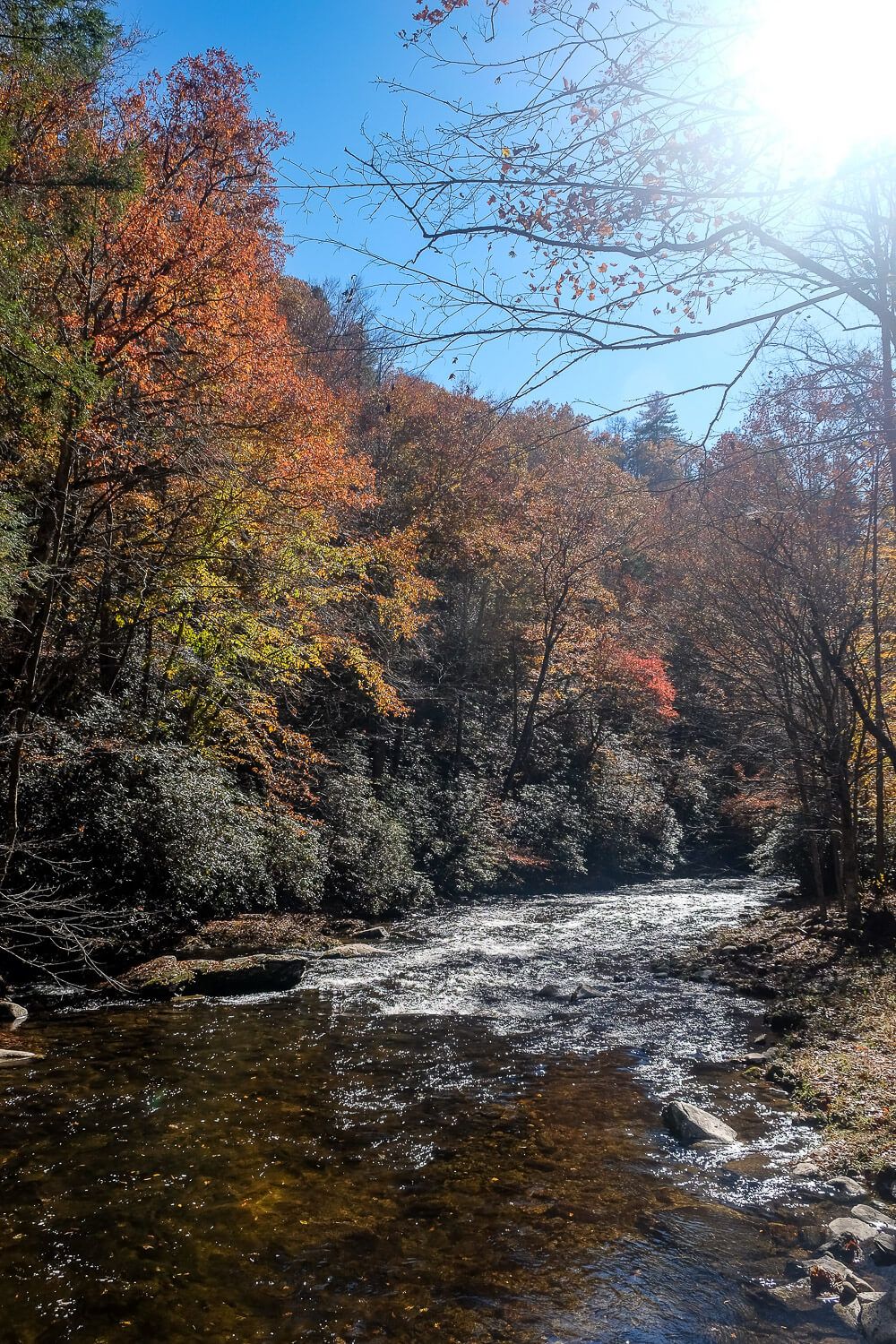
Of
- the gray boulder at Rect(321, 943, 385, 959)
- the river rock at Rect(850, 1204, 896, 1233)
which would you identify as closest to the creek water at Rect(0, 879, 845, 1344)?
the river rock at Rect(850, 1204, 896, 1233)

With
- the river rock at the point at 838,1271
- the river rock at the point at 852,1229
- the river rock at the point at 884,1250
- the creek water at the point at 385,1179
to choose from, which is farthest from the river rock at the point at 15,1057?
the river rock at the point at 884,1250

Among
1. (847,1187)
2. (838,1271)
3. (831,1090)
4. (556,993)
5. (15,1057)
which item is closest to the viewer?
(838,1271)

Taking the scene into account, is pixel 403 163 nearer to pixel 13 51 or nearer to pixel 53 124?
pixel 13 51

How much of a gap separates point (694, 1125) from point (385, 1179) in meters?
2.71

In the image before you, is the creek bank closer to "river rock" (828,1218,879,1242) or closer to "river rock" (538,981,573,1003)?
"river rock" (828,1218,879,1242)

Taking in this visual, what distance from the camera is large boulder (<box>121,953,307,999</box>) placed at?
10352 mm

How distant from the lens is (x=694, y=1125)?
6.69 m

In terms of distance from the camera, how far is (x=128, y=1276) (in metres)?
4.52

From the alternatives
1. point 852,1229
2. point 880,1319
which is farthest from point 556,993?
point 880,1319

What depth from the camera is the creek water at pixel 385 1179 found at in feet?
14.2

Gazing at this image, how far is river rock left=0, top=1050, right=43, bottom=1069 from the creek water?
180 mm

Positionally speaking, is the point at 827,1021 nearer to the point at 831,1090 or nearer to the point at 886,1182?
the point at 831,1090

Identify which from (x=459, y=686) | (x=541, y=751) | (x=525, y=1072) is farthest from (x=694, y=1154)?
(x=541, y=751)

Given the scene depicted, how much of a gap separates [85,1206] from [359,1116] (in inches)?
93.0
